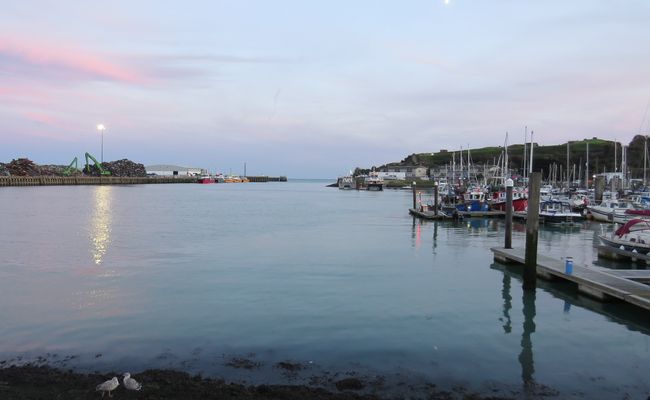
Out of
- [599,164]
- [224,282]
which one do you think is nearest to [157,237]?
[224,282]

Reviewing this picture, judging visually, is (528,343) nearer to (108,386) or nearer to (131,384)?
(131,384)

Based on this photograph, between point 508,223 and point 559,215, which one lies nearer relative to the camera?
point 508,223

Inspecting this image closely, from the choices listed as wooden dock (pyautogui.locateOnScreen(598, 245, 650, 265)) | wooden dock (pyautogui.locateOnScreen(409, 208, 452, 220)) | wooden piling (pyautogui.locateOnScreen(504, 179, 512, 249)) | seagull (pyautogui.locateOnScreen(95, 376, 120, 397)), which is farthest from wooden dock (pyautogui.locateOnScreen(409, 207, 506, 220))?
seagull (pyautogui.locateOnScreen(95, 376, 120, 397))

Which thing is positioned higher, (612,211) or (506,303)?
(612,211)

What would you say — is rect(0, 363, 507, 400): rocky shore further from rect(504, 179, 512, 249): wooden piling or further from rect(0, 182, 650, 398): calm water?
rect(504, 179, 512, 249): wooden piling

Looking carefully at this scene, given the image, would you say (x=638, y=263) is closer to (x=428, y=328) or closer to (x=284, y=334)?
(x=428, y=328)

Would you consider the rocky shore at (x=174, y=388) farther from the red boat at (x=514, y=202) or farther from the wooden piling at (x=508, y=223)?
the red boat at (x=514, y=202)

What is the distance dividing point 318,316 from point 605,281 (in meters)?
10.5

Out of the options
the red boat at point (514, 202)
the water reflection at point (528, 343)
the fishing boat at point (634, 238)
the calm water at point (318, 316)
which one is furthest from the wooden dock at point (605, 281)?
the red boat at point (514, 202)

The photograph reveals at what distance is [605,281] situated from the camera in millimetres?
18062

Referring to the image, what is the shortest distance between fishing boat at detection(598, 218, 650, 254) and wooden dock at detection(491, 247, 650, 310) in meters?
6.68

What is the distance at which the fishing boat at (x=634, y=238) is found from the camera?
2603cm

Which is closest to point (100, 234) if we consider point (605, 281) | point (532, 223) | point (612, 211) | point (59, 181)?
point (532, 223)

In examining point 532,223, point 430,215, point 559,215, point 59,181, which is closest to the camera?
point 532,223
